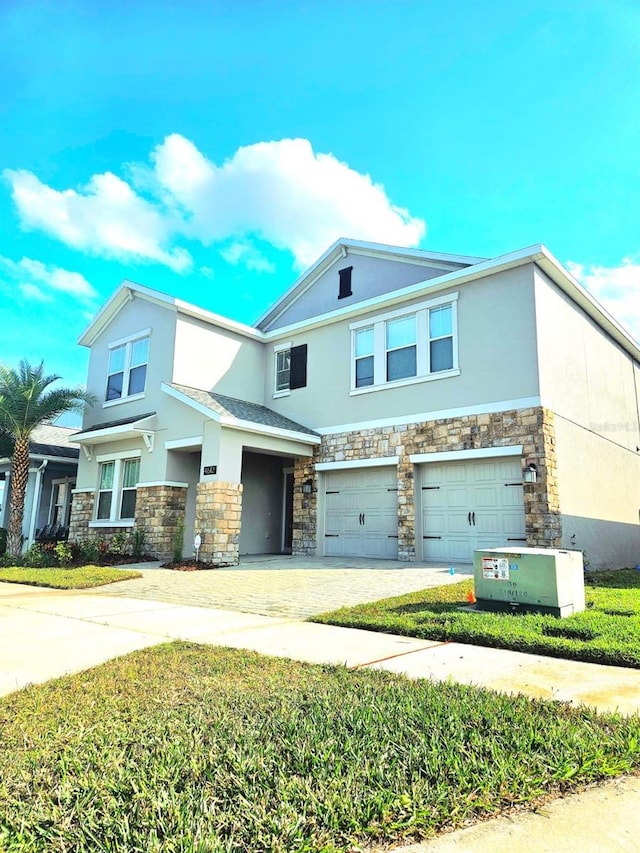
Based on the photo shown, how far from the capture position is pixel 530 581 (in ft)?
19.7

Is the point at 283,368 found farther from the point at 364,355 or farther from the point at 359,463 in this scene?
the point at 359,463

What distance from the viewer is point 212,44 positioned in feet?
32.2

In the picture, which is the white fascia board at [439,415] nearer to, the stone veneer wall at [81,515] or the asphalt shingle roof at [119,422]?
the asphalt shingle roof at [119,422]

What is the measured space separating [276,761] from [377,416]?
1162 centimetres

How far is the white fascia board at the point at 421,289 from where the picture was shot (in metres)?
11.8

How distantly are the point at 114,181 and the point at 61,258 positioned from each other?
545cm

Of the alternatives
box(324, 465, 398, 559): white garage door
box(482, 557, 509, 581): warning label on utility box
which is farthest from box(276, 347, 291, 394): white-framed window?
box(482, 557, 509, 581): warning label on utility box

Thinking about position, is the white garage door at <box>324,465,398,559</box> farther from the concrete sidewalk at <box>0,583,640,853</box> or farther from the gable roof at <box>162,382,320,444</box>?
the concrete sidewalk at <box>0,583,640,853</box>

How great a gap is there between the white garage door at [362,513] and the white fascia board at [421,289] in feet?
13.7

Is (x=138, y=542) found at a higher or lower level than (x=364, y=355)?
lower

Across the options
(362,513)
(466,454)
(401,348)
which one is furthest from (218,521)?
(401,348)

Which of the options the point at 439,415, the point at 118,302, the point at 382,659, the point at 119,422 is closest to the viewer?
the point at 382,659

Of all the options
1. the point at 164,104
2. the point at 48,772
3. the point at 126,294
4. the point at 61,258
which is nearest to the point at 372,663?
the point at 48,772

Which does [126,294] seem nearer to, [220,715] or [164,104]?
[164,104]
